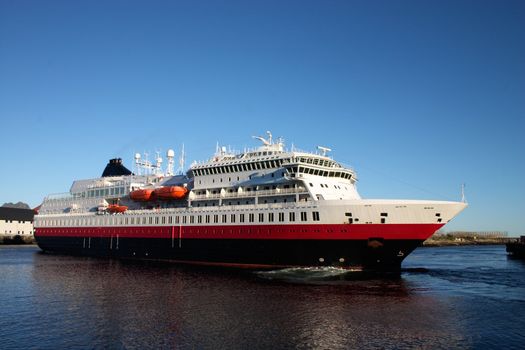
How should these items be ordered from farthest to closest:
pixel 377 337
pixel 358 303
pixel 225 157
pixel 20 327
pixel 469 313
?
pixel 225 157 → pixel 358 303 → pixel 469 313 → pixel 20 327 → pixel 377 337

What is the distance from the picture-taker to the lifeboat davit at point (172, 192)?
1858 inches

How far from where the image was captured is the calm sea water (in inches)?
680

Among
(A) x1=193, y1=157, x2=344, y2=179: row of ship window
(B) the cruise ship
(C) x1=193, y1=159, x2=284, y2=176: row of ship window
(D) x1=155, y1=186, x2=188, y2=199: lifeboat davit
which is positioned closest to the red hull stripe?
(B) the cruise ship

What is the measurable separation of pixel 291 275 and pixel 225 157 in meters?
16.7

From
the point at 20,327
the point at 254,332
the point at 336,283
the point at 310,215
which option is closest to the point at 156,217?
the point at 310,215

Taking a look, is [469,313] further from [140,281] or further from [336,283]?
[140,281]

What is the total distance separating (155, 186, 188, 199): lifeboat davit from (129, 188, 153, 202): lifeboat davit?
9.02 feet

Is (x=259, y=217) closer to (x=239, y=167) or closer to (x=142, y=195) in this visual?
(x=239, y=167)

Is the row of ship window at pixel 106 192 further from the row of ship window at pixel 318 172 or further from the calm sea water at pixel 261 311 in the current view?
the row of ship window at pixel 318 172

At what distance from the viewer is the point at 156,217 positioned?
159 ft

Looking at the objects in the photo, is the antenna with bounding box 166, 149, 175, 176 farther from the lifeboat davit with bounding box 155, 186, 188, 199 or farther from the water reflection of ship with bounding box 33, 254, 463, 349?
the water reflection of ship with bounding box 33, 254, 463, 349

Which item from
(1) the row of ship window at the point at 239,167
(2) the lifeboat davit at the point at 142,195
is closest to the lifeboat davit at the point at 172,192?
(1) the row of ship window at the point at 239,167

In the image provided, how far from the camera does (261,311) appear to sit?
22.0 m

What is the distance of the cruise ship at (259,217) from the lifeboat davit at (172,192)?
11cm
